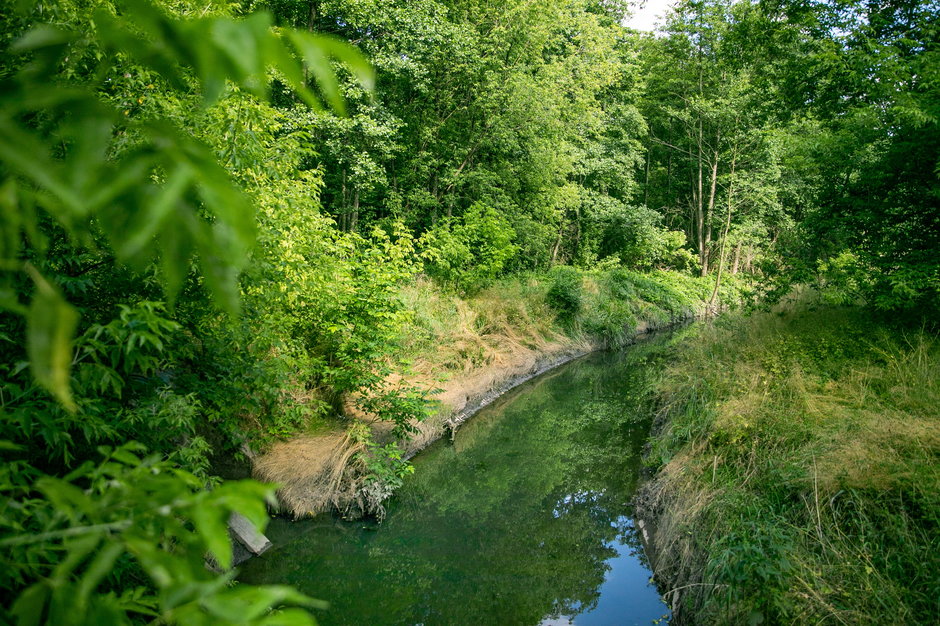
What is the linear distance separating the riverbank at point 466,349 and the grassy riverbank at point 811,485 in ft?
11.1

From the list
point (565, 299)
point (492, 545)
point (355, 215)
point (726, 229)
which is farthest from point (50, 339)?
point (726, 229)

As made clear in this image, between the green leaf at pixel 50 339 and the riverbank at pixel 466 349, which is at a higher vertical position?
the green leaf at pixel 50 339

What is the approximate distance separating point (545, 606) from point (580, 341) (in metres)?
11.4

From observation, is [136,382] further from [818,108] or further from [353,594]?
[818,108]

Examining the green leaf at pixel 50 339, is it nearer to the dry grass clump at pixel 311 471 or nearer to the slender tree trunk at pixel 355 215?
the dry grass clump at pixel 311 471

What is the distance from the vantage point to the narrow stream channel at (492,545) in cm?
Result: 498

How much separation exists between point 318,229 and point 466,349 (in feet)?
17.3

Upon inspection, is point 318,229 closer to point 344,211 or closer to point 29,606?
point 29,606

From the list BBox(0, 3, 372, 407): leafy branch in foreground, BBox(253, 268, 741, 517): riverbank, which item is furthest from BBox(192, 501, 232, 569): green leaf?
BBox(253, 268, 741, 517): riverbank

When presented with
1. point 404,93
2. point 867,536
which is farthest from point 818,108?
point 404,93

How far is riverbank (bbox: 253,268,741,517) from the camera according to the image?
6367 mm

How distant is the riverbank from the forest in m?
0.14

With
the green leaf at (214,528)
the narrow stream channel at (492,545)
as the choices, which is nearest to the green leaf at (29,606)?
the green leaf at (214,528)

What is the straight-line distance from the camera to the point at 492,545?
590cm
